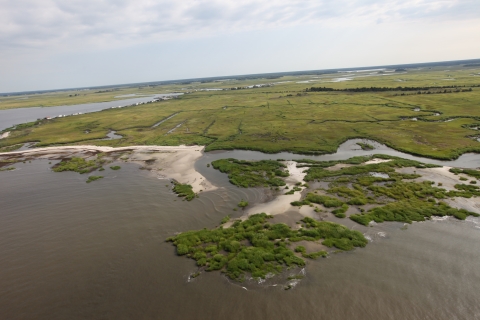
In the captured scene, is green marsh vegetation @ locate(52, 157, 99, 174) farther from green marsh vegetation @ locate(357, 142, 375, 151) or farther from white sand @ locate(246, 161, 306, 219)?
green marsh vegetation @ locate(357, 142, 375, 151)

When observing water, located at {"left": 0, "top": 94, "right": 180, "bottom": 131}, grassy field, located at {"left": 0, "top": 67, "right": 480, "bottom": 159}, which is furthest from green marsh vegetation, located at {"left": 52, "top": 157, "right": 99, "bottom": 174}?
water, located at {"left": 0, "top": 94, "right": 180, "bottom": 131}

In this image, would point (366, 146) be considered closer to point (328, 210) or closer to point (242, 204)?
point (328, 210)

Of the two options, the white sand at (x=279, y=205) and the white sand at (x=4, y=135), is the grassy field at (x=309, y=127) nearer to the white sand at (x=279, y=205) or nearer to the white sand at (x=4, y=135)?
the white sand at (x=4, y=135)

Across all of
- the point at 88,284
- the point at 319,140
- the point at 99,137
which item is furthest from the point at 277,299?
the point at 99,137

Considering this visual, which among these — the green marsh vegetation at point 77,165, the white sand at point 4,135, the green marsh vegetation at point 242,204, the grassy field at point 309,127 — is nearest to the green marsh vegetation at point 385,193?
A: the green marsh vegetation at point 242,204

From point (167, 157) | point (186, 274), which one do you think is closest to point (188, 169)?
point (167, 157)

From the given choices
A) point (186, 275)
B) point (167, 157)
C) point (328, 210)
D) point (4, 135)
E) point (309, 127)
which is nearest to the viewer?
point (186, 275)
